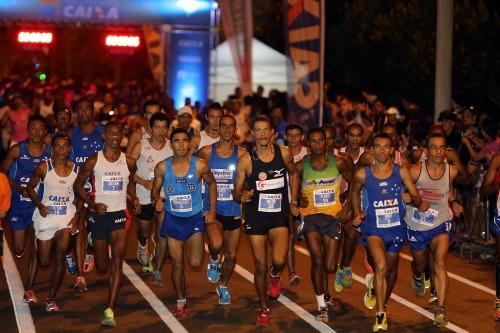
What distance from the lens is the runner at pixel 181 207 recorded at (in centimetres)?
1068

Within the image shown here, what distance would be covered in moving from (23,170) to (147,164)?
1.47m

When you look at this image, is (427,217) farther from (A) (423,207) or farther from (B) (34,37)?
(B) (34,37)

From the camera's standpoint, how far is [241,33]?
76.1 ft

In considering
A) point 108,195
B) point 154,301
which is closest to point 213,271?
point 154,301

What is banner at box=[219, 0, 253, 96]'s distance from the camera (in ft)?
75.1

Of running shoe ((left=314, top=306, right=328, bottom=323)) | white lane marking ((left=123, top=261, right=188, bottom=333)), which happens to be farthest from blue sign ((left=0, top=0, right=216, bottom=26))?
running shoe ((left=314, top=306, right=328, bottom=323))

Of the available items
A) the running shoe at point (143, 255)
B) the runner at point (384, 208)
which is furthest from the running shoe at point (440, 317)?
the running shoe at point (143, 255)

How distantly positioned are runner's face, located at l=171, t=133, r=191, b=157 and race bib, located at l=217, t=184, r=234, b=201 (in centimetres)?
89

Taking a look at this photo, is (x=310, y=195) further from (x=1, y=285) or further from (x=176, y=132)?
(x=1, y=285)

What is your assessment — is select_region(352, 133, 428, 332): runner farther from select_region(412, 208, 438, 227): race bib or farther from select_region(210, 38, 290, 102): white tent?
select_region(210, 38, 290, 102): white tent

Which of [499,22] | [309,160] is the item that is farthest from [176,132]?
[499,22]

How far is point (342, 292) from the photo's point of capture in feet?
40.4

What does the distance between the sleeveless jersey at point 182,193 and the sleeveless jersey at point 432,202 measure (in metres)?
2.08

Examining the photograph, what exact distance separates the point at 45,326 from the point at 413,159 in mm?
4718
